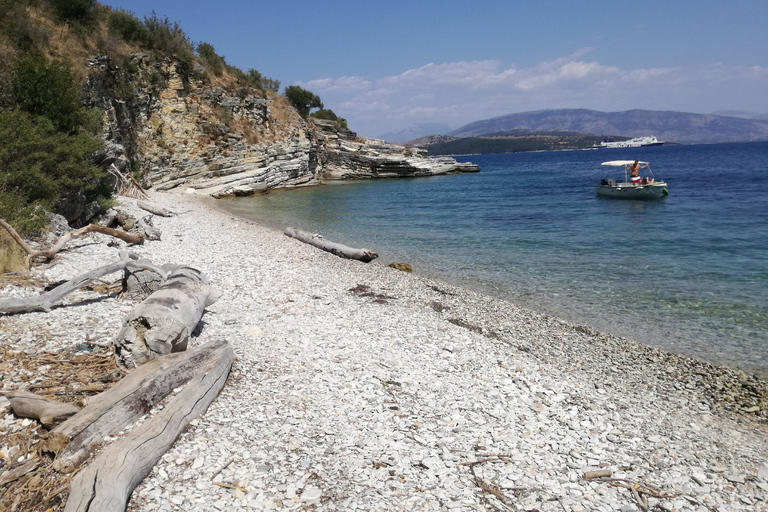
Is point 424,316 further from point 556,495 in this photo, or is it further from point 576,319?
point 556,495

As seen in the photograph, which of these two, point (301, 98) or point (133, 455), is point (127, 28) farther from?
point (133, 455)

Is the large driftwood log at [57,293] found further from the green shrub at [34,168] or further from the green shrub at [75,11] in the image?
the green shrub at [75,11]

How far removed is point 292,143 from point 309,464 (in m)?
47.5

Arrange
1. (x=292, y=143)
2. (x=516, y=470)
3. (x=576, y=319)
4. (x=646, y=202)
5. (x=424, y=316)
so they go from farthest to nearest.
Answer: (x=292, y=143) → (x=646, y=202) → (x=576, y=319) → (x=424, y=316) → (x=516, y=470)

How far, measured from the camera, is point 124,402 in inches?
184

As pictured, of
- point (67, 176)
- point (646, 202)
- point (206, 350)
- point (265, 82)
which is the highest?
point (265, 82)

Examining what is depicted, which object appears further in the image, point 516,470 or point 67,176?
point 67,176

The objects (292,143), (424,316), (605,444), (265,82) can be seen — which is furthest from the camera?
(265,82)

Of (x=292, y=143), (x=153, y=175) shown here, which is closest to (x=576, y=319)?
(x=153, y=175)

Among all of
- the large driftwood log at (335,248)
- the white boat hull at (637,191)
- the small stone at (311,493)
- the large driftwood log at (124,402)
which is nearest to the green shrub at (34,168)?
the large driftwood log at (335,248)

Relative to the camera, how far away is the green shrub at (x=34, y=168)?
11094 mm

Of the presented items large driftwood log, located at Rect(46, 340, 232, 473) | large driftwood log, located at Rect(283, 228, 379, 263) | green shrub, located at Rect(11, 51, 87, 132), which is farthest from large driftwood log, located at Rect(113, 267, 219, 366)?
green shrub, located at Rect(11, 51, 87, 132)

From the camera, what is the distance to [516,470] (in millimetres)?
4910

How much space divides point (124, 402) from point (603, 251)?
18.2 metres
